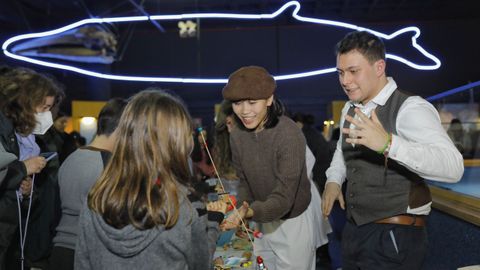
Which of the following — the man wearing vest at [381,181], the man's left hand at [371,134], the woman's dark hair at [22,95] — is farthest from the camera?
the woman's dark hair at [22,95]

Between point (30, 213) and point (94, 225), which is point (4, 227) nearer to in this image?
point (30, 213)

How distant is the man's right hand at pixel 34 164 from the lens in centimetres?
258

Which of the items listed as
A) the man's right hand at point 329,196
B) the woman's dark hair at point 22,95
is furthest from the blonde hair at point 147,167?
the woman's dark hair at point 22,95

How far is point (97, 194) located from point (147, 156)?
0.63 feet

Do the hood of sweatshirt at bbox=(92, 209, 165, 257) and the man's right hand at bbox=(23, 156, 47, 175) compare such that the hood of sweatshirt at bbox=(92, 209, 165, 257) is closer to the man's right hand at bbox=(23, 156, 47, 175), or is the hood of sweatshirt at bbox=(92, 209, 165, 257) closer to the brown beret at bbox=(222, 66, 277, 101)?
the brown beret at bbox=(222, 66, 277, 101)

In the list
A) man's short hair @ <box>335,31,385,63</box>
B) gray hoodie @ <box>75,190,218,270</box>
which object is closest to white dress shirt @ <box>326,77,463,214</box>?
man's short hair @ <box>335,31,385,63</box>

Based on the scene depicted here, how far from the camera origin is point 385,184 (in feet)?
6.39

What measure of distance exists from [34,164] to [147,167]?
1.52 meters

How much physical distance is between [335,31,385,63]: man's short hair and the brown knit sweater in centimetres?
51

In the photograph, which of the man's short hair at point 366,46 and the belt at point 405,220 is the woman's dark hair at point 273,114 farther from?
the belt at point 405,220

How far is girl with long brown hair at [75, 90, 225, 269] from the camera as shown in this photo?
52.7 inches

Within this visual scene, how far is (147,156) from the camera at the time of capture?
4.53 feet

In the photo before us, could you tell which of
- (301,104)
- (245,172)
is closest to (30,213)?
(245,172)

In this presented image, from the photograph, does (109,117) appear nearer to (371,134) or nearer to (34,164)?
(34,164)
